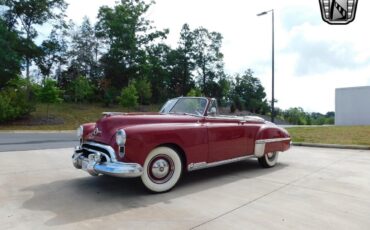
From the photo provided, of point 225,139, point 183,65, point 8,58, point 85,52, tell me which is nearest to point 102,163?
point 225,139

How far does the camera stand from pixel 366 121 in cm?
2769

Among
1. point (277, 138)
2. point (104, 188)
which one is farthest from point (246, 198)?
point (277, 138)

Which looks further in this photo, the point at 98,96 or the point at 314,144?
the point at 98,96

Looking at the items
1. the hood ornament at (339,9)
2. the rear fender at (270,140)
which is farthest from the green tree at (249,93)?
the hood ornament at (339,9)

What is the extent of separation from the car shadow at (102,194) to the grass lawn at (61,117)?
49.5 ft

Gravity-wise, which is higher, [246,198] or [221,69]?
[221,69]

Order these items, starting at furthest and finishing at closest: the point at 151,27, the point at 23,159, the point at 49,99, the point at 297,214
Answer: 1. the point at 151,27
2. the point at 49,99
3. the point at 23,159
4. the point at 297,214

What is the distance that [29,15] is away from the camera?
29406mm

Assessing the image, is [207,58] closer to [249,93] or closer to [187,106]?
[249,93]

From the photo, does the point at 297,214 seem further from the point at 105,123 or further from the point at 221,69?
the point at 221,69

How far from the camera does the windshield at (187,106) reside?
5543 millimetres

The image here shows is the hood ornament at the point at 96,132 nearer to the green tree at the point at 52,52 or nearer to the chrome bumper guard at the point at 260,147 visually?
the chrome bumper guard at the point at 260,147

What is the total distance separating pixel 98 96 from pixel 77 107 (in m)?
4.52

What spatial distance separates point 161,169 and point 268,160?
286cm
